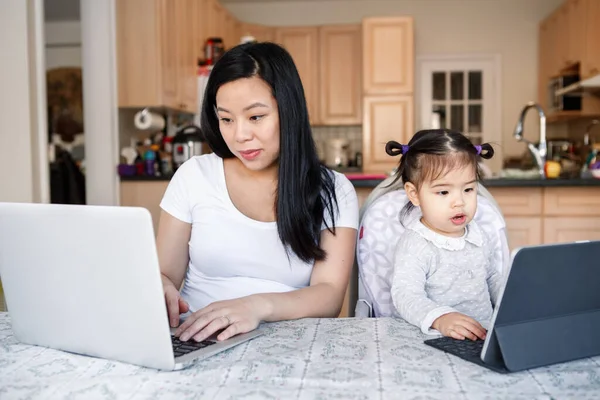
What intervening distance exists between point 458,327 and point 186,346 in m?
0.42

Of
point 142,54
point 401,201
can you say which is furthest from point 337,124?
point 401,201

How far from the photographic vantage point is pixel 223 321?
3.25ft

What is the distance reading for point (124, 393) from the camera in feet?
2.49

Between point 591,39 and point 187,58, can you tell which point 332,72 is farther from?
point 591,39

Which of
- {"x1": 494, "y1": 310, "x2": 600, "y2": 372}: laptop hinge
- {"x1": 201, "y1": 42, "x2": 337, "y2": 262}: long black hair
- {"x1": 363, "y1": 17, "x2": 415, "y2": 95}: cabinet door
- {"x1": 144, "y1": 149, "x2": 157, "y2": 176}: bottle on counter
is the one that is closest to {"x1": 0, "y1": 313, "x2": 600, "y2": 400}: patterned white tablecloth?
{"x1": 494, "y1": 310, "x2": 600, "y2": 372}: laptop hinge

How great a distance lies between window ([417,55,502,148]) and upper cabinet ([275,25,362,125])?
683 mm

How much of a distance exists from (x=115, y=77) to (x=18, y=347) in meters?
2.85

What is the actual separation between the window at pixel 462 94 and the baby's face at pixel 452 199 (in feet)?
15.9

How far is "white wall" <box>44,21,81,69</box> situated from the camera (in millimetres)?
6500

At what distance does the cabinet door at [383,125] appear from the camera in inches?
214

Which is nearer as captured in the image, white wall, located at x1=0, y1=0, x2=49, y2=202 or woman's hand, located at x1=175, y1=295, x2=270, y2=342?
woman's hand, located at x1=175, y1=295, x2=270, y2=342

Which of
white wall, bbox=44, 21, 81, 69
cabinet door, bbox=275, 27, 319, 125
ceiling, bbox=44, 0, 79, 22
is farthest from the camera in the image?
white wall, bbox=44, 21, 81, 69

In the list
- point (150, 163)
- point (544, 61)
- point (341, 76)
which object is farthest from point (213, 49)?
point (544, 61)

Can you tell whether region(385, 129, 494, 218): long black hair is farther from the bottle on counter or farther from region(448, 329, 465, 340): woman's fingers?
the bottle on counter
